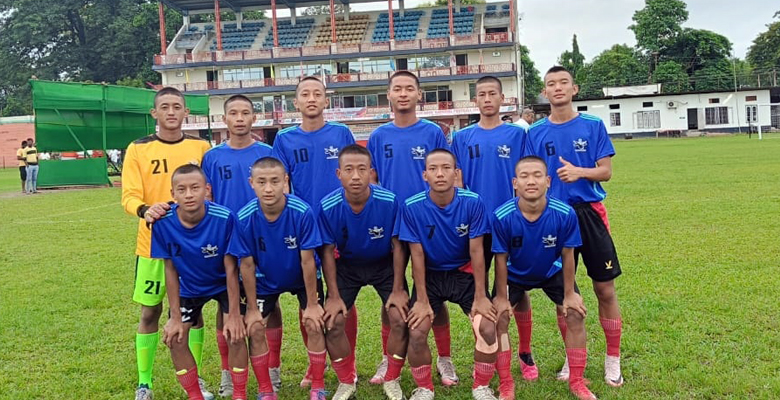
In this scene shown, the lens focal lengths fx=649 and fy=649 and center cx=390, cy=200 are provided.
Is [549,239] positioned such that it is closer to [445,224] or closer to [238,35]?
[445,224]

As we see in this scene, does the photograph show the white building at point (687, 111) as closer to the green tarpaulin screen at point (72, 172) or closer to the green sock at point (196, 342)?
the green tarpaulin screen at point (72, 172)

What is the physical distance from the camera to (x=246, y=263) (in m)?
4.04

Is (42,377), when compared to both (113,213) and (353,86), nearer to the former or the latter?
(113,213)

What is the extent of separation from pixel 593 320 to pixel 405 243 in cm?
220

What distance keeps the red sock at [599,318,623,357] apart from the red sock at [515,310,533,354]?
1.68 ft

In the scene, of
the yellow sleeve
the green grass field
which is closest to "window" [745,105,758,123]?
the green grass field

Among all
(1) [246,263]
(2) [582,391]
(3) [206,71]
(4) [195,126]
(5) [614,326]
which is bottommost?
(2) [582,391]

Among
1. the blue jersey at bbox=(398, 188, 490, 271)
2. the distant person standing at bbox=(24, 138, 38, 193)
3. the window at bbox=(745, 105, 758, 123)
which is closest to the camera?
the blue jersey at bbox=(398, 188, 490, 271)

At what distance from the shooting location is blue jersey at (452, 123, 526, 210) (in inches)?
178

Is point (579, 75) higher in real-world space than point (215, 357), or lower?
higher

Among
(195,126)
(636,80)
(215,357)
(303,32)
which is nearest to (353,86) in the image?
(303,32)

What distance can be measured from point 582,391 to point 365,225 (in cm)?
172

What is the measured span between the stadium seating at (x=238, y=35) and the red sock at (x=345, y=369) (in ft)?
165

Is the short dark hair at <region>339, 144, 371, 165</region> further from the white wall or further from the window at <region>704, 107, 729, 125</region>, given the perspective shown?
the window at <region>704, 107, 729, 125</region>
